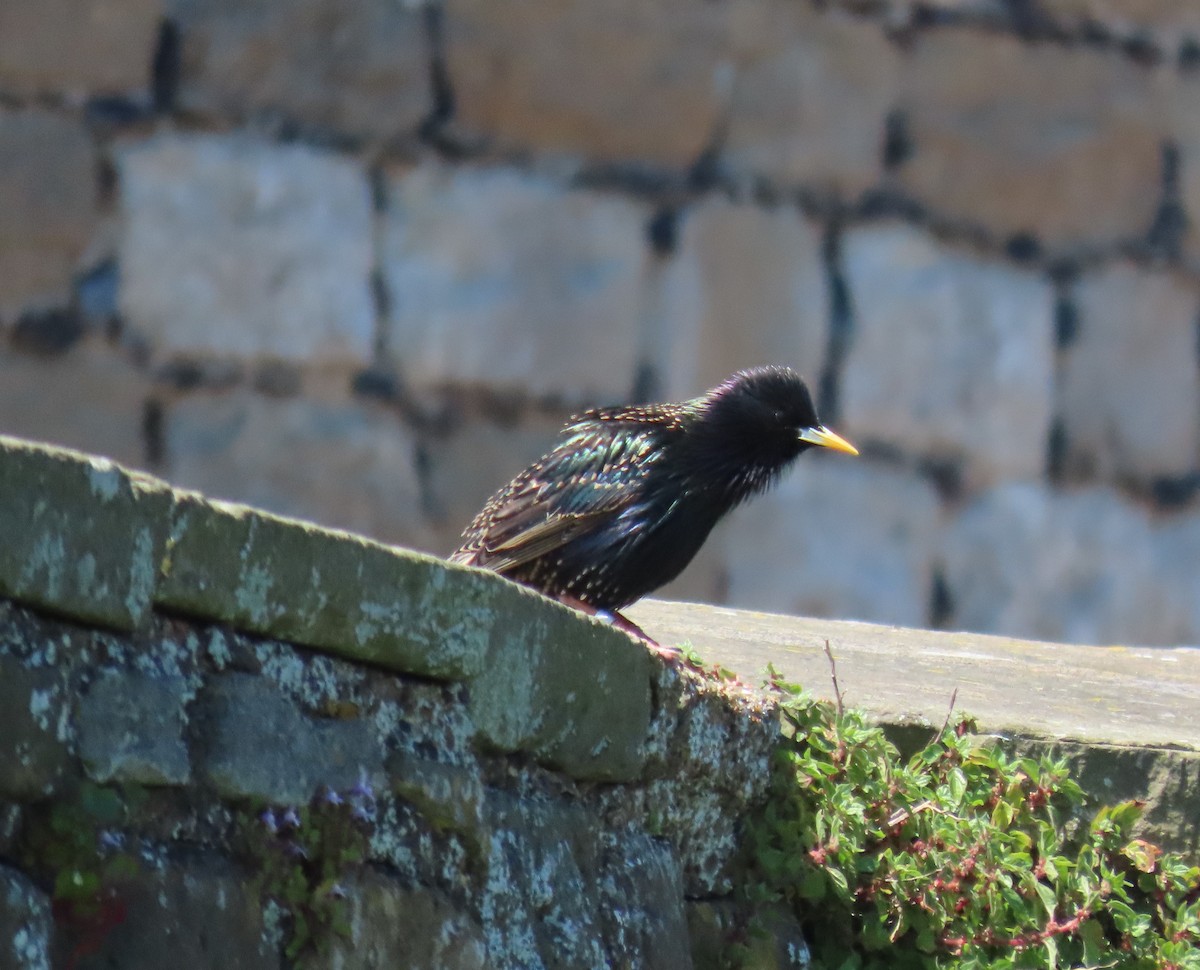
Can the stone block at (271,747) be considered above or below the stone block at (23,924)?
above

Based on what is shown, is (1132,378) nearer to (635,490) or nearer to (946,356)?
(946,356)

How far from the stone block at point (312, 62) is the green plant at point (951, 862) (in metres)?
2.51

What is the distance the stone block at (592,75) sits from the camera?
204 inches

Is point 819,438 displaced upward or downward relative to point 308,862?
upward

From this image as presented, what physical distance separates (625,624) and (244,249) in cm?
165

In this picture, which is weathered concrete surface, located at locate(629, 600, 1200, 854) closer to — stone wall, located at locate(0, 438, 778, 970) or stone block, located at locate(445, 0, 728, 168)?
stone wall, located at locate(0, 438, 778, 970)

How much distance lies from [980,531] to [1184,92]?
1333mm

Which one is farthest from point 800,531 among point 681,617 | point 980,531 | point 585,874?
point 585,874

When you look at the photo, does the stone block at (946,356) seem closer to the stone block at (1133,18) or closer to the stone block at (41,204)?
the stone block at (1133,18)

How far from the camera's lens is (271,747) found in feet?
6.79

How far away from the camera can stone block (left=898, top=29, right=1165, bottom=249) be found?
18.7 feet

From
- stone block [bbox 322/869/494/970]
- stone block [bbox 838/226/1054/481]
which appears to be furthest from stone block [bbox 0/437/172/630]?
stone block [bbox 838/226/1054/481]

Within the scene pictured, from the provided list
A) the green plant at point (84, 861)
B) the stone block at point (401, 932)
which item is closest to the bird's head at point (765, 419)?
the stone block at point (401, 932)

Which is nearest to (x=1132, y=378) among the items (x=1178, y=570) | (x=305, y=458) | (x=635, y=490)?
(x=1178, y=570)
